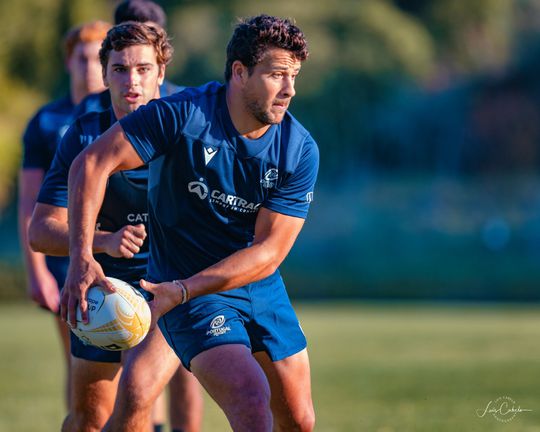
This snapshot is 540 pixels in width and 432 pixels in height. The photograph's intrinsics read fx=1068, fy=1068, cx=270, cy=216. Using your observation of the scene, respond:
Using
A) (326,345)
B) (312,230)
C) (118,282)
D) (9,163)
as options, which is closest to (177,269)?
(118,282)

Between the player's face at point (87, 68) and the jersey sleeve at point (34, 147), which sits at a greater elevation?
the player's face at point (87, 68)

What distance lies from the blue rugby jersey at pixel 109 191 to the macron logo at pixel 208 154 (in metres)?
0.75

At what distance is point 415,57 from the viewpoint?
4678 centimetres

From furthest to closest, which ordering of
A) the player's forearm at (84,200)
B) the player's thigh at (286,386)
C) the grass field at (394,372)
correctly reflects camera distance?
the grass field at (394,372), the player's thigh at (286,386), the player's forearm at (84,200)

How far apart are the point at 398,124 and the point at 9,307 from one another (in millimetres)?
22311

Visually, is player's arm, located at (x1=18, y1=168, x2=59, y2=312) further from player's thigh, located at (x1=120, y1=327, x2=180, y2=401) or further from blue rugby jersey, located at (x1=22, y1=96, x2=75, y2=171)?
player's thigh, located at (x1=120, y1=327, x2=180, y2=401)

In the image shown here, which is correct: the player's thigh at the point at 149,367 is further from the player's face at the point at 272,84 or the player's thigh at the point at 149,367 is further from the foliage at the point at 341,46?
the foliage at the point at 341,46

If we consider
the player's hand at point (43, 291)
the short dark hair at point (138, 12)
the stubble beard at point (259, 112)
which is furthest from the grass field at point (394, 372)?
the stubble beard at point (259, 112)

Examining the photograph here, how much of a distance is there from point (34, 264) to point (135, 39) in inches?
92.9

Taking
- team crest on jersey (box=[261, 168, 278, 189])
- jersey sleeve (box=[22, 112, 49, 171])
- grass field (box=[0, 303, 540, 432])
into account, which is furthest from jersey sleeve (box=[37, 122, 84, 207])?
grass field (box=[0, 303, 540, 432])

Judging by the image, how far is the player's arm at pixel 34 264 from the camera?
24.4 feet

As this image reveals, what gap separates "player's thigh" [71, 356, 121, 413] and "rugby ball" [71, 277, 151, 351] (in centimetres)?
109

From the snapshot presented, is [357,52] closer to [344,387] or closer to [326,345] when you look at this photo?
[326,345]

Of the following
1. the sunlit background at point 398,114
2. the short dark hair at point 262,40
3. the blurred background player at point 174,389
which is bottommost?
the sunlit background at point 398,114
